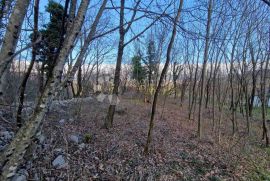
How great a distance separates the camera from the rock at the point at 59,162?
5055mm

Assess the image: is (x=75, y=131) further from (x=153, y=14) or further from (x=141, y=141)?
(x=153, y=14)

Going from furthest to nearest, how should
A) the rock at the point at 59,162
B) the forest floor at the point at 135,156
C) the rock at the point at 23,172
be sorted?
the forest floor at the point at 135,156 < the rock at the point at 59,162 < the rock at the point at 23,172

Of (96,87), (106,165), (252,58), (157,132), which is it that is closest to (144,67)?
(96,87)

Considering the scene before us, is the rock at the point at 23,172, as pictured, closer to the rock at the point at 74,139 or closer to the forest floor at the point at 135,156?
the forest floor at the point at 135,156

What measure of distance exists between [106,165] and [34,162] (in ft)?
5.61

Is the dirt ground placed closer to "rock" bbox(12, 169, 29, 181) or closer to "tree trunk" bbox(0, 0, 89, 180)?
"rock" bbox(12, 169, 29, 181)

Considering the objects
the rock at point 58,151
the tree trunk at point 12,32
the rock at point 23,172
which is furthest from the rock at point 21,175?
the tree trunk at point 12,32

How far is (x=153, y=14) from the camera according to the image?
362cm

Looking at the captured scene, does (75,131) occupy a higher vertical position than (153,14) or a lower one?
lower

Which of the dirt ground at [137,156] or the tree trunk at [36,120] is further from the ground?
the tree trunk at [36,120]

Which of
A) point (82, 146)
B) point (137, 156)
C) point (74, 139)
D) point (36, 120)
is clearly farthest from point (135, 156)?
point (36, 120)

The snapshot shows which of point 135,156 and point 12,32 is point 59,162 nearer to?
point 135,156

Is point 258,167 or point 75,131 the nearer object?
point 258,167

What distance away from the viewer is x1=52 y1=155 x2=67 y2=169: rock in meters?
5.05
